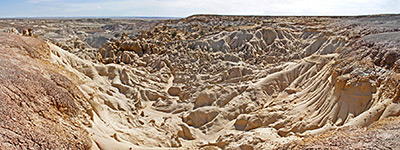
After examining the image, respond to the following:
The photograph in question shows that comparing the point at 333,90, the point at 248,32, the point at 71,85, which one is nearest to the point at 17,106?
the point at 71,85

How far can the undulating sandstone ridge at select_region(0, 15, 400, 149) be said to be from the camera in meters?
7.57

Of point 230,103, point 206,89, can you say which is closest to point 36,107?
point 230,103

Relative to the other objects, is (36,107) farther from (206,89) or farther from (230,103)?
(206,89)

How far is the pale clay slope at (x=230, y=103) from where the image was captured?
29.8 feet

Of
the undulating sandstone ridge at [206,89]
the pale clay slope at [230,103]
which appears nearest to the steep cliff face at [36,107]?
the undulating sandstone ridge at [206,89]

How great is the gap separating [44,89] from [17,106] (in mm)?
1441

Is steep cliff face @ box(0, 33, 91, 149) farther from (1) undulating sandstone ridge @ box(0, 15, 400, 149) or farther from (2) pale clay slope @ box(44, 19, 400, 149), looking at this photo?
(2) pale clay slope @ box(44, 19, 400, 149)

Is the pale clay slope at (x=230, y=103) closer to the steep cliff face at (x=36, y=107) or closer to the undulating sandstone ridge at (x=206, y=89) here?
the undulating sandstone ridge at (x=206, y=89)

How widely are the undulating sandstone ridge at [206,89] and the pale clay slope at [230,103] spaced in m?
0.05

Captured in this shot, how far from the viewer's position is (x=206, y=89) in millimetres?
13898

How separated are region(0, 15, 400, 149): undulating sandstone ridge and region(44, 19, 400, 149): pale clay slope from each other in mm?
53

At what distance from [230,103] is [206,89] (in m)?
1.73

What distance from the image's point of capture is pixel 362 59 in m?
11.4

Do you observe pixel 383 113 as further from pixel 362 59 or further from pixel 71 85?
pixel 71 85
